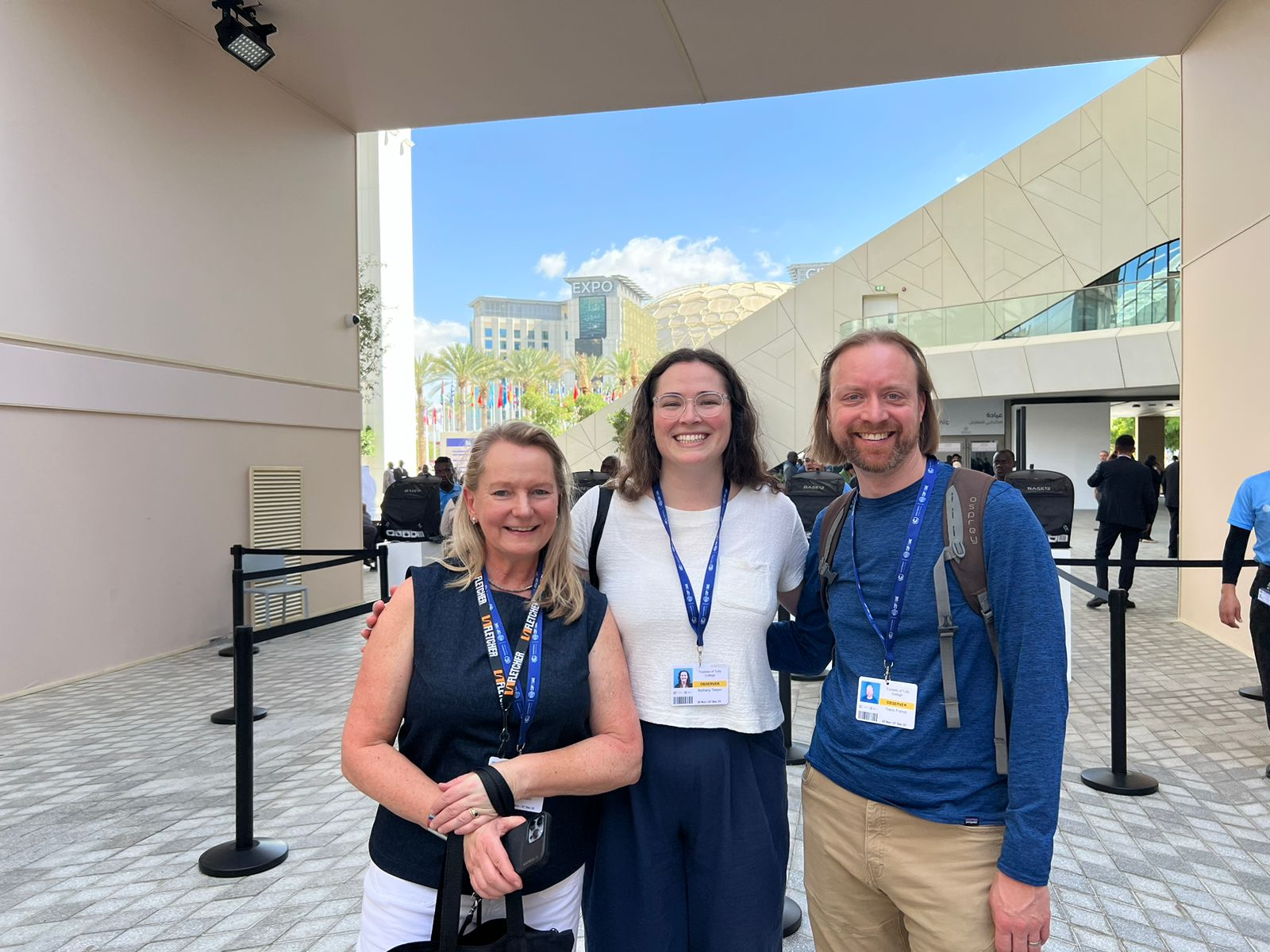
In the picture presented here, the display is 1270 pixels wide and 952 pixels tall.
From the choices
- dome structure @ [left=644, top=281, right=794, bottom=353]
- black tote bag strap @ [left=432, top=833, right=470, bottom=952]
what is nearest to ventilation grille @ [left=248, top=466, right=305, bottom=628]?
black tote bag strap @ [left=432, top=833, right=470, bottom=952]

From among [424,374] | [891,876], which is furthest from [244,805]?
[424,374]

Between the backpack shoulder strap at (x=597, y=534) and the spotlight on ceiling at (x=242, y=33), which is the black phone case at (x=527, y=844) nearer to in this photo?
the backpack shoulder strap at (x=597, y=534)

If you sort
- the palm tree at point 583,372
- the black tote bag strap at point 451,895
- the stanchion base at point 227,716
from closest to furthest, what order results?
the black tote bag strap at point 451,895
the stanchion base at point 227,716
the palm tree at point 583,372

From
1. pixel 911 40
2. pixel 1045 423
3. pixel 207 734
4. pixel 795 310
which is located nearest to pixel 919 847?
pixel 207 734

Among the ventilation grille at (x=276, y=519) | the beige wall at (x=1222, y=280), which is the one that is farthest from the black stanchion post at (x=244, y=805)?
the beige wall at (x=1222, y=280)

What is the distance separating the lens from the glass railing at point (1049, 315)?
18969mm

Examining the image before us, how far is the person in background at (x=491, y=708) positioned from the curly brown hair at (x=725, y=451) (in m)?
0.36

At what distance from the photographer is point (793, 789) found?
4246mm

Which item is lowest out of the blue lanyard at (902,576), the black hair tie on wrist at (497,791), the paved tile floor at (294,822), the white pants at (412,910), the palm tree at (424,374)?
the paved tile floor at (294,822)

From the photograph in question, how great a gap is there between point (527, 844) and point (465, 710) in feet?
0.93

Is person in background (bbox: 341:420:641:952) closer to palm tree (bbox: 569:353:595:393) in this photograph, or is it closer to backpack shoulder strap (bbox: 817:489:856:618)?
backpack shoulder strap (bbox: 817:489:856:618)

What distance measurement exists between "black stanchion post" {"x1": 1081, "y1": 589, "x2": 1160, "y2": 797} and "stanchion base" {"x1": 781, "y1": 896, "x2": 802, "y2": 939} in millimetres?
2224

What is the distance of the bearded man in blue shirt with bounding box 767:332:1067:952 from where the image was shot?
1493mm

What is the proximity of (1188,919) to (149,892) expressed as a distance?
411 cm
